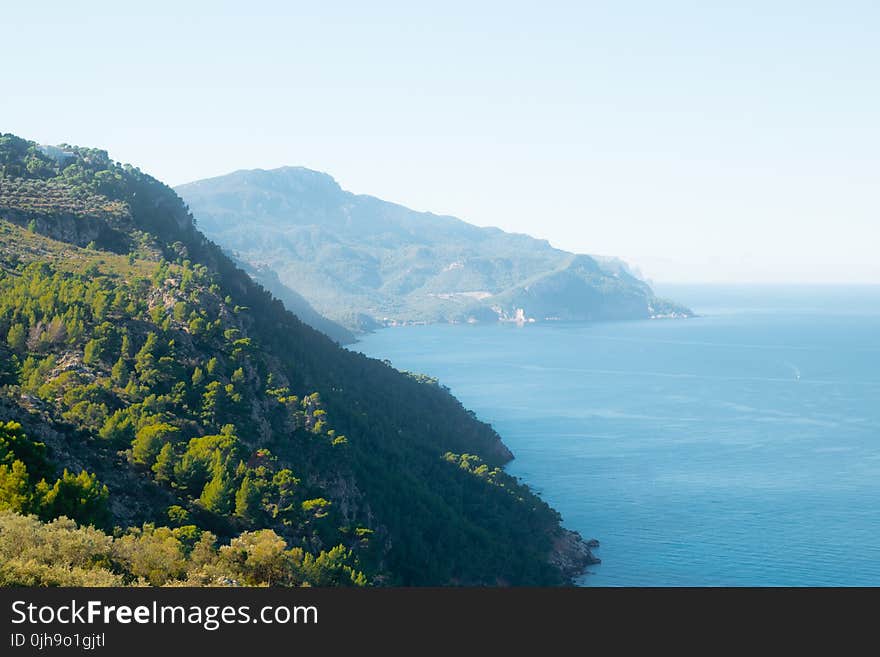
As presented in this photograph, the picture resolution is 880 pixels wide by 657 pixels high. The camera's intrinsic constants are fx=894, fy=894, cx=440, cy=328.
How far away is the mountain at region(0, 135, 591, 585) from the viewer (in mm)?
40781

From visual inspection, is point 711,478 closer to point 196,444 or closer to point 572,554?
point 572,554

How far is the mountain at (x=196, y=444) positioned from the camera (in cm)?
4078

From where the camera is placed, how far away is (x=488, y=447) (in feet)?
436

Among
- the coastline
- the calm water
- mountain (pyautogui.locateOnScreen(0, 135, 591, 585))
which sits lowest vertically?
the coastline

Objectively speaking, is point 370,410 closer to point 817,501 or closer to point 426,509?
point 426,509

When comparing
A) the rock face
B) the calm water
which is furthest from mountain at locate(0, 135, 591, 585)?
the calm water

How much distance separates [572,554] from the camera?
3654 inches

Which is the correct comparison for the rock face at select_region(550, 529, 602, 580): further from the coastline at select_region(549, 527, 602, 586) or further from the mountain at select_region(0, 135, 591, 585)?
the mountain at select_region(0, 135, 591, 585)

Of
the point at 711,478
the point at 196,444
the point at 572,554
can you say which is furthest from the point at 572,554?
the point at 196,444

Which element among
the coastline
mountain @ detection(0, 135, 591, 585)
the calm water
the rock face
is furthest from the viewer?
the calm water

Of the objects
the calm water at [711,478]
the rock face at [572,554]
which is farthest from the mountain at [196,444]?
the calm water at [711,478]

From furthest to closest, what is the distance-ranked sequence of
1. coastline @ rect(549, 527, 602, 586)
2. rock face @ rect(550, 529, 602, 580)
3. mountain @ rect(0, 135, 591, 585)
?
rock face @ rect(550, 529, 602, 580)
coastline @ rect(549, 527, 602, 586)
mountain @ rect(0, 135, 591, 585)

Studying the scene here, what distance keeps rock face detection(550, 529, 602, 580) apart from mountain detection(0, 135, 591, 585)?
0.84 feet

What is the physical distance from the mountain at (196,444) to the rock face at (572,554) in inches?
10.1
